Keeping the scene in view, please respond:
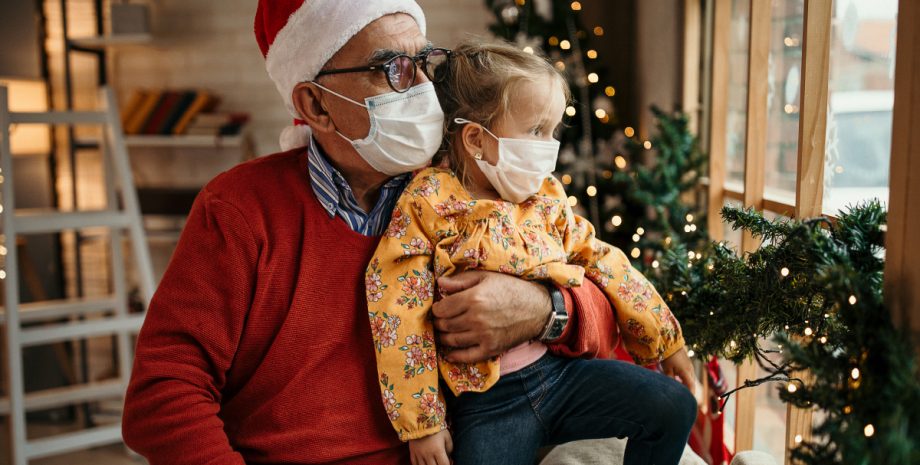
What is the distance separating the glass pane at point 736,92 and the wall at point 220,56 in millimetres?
2872

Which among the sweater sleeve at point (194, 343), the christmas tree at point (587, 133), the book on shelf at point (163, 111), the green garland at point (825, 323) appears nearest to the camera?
the green garland at point (825, 323)

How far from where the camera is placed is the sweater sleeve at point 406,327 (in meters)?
1.22

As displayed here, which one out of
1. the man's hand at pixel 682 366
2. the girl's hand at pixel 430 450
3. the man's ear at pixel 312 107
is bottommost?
the girl's hand at pixel 430 450

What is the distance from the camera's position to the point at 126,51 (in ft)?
16.0

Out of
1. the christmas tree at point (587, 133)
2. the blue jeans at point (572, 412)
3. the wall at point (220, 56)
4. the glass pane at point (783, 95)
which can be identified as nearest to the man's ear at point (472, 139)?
the blue jeans at point (572, 412)

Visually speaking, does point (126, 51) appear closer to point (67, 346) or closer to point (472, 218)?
point (67, 346)

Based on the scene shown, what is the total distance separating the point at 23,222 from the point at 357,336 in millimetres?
2186

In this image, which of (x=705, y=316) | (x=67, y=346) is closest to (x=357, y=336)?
(x=705, y=316)

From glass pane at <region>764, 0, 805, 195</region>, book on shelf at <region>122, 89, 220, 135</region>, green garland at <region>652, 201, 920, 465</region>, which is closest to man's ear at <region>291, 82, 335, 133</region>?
green garland at <region>652, 201, 920, 465</region>

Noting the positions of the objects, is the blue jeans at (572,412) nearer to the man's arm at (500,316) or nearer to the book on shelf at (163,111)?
the man's arm at (500,316)

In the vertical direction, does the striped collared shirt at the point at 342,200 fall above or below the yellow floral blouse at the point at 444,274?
above

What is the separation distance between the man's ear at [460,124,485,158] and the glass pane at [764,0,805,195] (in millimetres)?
1211

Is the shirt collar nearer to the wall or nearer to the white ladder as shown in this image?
the white ladder

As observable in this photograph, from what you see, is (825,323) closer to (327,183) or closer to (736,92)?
(327,183)
